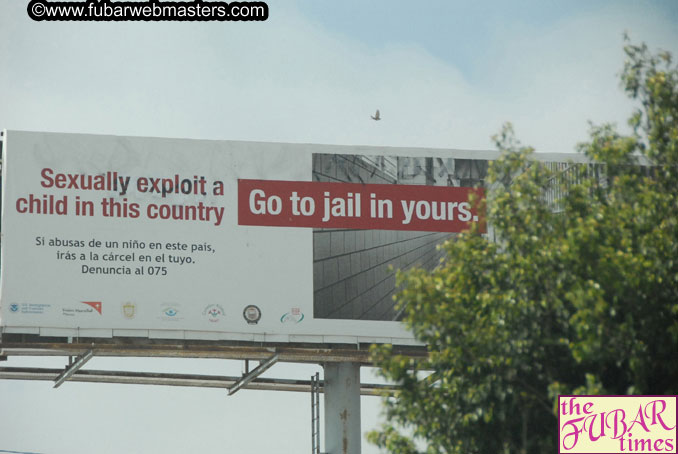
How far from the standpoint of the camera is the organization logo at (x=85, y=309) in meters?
24.7

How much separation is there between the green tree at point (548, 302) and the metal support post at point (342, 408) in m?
9.46

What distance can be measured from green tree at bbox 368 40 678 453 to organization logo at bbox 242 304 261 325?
30.7 ft

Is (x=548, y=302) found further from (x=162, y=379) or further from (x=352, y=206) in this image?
(x=162, y=379)

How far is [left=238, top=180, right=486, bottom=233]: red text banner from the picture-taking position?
25.7 m

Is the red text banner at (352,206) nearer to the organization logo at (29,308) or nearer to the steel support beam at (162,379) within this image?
the steel support beam at (162,379)

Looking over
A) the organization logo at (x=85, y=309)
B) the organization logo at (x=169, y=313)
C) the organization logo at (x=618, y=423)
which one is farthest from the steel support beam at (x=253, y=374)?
the organization logo at (x=618, y=423)

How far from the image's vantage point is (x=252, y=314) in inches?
990

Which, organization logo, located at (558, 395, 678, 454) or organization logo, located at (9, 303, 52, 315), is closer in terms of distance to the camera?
organization logo, located at (558, 395, 678, 454)

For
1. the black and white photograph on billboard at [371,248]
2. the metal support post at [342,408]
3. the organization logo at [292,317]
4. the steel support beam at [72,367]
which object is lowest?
the metal support post at [342,408]

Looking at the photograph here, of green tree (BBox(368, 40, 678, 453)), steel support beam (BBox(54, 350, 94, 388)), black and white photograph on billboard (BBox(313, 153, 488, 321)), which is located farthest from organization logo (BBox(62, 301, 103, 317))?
green tree (BBox(368, 40, 678, 453))

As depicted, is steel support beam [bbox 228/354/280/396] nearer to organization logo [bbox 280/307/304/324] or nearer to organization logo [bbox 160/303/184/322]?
organization logo [bbox 280/307/304/324]

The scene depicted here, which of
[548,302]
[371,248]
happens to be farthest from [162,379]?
[548,302]

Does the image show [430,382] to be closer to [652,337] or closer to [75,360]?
[652,337]

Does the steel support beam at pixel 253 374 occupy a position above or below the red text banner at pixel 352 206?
below
